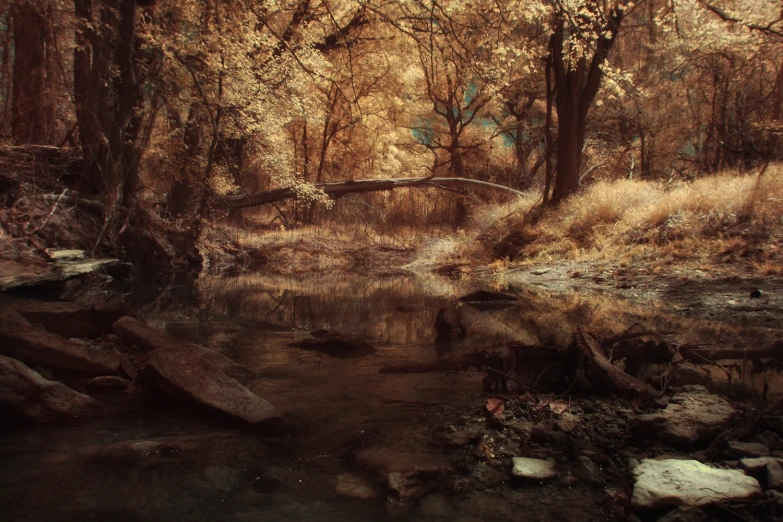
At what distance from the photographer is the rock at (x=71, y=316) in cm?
409

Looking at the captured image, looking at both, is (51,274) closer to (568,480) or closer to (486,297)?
(486,297)

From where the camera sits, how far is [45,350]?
3191 mm

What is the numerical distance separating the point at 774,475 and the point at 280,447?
2127 mm

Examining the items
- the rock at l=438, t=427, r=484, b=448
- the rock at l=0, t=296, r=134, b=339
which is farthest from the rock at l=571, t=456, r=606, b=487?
the rock at l=0, t=296, r=134, b=339

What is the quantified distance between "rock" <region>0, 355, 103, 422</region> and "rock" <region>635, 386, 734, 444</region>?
3.04 meters

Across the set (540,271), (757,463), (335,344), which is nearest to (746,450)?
(757,463)

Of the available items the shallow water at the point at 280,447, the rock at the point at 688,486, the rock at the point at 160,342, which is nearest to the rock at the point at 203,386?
the shallow water at the point at 280,447

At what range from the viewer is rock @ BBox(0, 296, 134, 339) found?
4090 mm

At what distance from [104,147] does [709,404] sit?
34.8 ft

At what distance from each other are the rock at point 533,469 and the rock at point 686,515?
0.49 metres

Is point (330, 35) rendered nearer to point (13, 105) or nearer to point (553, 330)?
point (13, 105)

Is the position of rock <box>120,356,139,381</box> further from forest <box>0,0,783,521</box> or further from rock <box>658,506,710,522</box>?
rock <box>658,506,710,522</box>

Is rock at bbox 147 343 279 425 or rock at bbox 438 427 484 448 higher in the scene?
rock at bbox 147 343 279 425

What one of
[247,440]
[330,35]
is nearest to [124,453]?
[247,440]
